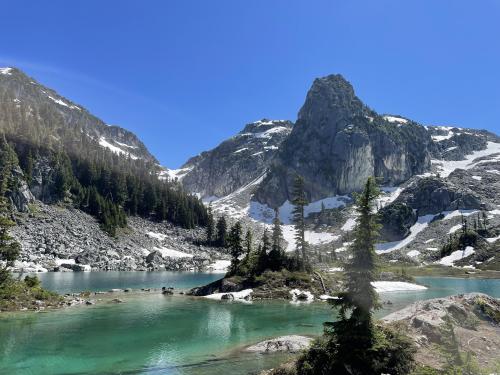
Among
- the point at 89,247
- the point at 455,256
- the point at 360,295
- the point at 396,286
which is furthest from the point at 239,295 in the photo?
the point at 455,256

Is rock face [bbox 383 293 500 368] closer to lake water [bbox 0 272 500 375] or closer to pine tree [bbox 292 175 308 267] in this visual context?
lake water [bbox 0 272 500 375]

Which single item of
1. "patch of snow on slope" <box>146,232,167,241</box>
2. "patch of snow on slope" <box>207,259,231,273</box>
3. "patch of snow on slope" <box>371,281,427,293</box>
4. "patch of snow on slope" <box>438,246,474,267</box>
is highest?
"patch of snow on slope" <box>146,232,167,241</box>

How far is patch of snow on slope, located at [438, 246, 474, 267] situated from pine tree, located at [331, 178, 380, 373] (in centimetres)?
18049

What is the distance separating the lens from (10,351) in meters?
31.8

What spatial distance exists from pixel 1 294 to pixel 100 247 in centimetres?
9630

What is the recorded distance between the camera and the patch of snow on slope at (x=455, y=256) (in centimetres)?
18629

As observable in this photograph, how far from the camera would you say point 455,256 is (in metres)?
190

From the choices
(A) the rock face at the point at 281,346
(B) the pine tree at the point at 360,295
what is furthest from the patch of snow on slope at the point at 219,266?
(B) the pine tree at the point at 360,295

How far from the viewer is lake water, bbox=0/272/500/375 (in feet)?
94.4

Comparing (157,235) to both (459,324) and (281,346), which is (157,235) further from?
(459,324)

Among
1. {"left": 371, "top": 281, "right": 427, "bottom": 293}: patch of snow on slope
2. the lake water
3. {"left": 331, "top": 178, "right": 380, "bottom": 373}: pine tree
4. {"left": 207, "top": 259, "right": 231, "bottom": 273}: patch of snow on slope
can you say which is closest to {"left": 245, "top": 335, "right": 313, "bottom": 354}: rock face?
the lake water

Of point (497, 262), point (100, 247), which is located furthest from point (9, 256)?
point (497, 262)

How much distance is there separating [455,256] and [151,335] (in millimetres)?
184128

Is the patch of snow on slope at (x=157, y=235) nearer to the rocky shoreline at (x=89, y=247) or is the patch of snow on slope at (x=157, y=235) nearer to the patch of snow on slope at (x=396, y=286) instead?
the rocky shoreline at (x=89, y=247)
